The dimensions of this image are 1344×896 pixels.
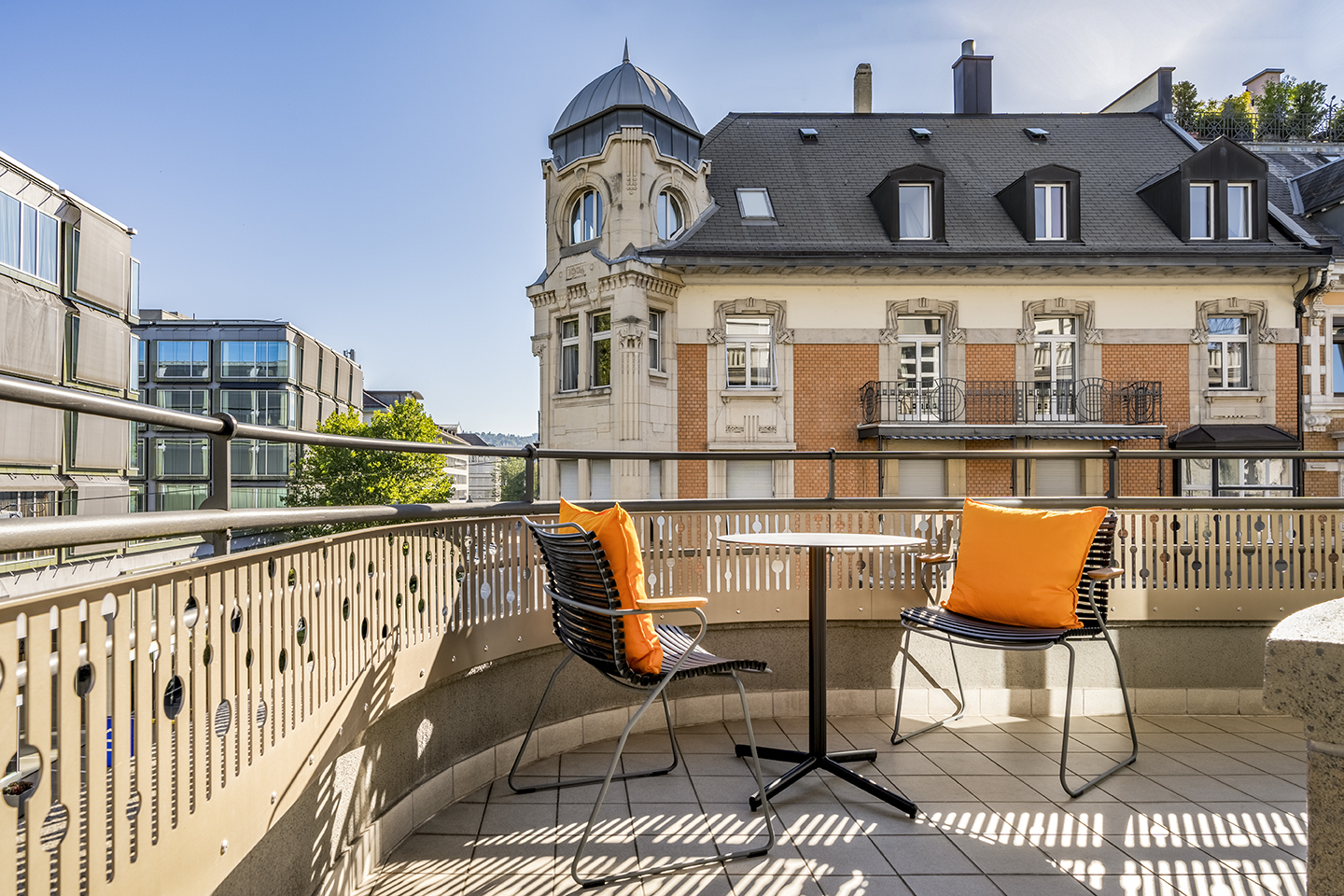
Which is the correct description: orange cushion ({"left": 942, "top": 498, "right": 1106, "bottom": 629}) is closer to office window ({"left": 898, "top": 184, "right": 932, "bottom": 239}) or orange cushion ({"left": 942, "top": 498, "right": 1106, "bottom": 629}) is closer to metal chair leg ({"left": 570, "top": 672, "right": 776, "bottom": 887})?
metal chair leg ({"left": 570, "top": 672, "right": 776, "bottom": 887})

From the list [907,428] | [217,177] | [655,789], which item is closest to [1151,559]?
[655,789]

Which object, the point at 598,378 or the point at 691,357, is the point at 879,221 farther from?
the point at 598,378

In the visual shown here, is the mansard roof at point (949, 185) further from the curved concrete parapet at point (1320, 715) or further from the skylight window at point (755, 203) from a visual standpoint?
the curved concrete parapet at point (1320, 715)

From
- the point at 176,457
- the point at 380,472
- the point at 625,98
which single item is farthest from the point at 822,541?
the point at 176,457

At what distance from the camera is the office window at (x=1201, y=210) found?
15.0 metres

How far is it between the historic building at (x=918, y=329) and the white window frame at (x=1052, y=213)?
43mm

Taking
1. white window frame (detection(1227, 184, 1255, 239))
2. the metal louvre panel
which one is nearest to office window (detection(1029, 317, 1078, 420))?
white window frame (detection(1227, 184, 1255, 239))

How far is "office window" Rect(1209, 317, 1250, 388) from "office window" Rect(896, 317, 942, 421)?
538 cm

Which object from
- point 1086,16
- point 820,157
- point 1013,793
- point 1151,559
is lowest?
point 1013,793

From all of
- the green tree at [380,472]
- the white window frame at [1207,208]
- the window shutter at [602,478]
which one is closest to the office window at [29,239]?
the green tree at [380,472]

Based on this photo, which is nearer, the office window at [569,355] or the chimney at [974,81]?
the office window at [569,355]

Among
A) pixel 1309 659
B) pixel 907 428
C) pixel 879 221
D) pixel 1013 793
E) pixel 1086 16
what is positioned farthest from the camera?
pixel 879 221

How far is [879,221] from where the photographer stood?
603 inches

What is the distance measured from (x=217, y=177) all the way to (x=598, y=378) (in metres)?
78.1
